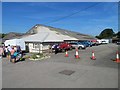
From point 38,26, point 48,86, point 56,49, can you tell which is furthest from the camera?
point 38,26

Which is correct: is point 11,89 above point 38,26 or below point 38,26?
below

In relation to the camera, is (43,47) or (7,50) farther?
(43,47)

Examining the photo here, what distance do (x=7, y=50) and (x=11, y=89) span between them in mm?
14986

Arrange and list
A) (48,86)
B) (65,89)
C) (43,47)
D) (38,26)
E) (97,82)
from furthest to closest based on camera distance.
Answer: (38,26) → (43,47) → (97,82) → (48,86) → (65,89)

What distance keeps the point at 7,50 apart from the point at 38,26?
25.6 meters

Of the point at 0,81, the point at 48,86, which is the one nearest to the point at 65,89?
the point at 48,86

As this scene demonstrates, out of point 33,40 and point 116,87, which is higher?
point 33,40

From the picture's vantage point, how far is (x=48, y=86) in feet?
23.6

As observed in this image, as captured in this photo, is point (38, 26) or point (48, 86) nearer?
point (48, 86)

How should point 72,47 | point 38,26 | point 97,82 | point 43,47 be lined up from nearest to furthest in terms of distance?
point 97,82 → point 43,47 → point 72,47 → point 38,26

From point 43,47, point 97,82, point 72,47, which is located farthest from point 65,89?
point 72,47

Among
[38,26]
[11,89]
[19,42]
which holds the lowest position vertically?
[11,89]

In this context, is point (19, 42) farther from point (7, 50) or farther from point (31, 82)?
point (31, 82)

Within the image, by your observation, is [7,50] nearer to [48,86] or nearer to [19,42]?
[19,42]
